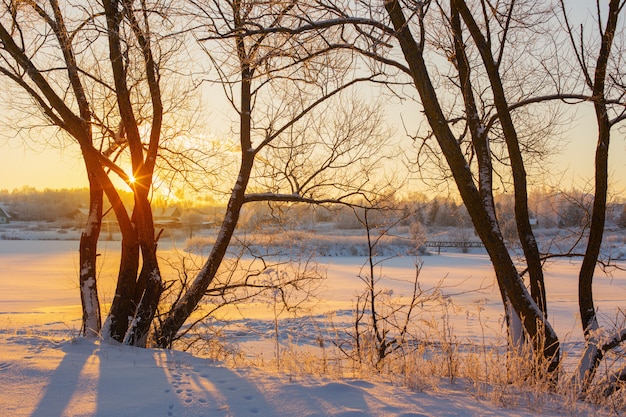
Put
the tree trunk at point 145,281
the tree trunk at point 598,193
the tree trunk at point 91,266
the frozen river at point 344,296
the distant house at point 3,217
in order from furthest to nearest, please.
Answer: the distant house at point 3,217 → the frozen river at point 344,296 → the tree trunk at point 91,266 → the tree trunk at point 145,281 → the tree trunk at point 598,193

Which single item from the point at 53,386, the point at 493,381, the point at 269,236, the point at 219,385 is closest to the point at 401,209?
the point at 269,236

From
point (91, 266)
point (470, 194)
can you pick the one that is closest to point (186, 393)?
point (470, 194)

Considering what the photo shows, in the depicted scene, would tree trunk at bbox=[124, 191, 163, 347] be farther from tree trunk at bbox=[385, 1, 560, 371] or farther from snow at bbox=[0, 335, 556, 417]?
tree trunk at bbox=[385, 1, 560, 371]

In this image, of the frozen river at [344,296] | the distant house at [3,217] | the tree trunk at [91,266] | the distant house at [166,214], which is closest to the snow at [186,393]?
the tree trunk at [91,266]

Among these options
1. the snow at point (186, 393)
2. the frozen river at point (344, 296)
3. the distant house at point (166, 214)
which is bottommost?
the frozen river at point (344, 296)

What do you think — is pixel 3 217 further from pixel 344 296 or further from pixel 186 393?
pixel 186 393

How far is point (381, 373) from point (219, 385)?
1.67 m

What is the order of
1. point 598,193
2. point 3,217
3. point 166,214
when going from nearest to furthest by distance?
point 598,193 → point 166,214 → point 3,217

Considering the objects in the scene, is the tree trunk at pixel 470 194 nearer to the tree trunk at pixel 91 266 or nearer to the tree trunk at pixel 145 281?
the tree trunk at pixel 145 281

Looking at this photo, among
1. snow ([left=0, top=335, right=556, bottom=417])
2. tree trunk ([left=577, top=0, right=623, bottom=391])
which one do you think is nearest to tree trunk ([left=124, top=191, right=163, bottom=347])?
snow ([left=0, top=335, right=556, bottom=417])

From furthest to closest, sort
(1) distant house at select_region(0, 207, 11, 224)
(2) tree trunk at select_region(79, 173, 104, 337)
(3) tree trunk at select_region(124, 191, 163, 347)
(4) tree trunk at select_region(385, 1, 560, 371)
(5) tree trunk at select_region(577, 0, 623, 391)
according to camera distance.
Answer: (1) distant house at select_region(0, 207, 11, 224) → (2) tree trunk at select_region(79, 173, 104, 337) → (3) tree trunk at select_region(124, 191, 163, 347) → (5) tree trunk at select_region(577, 0, 623, 391) → (4) tree trunk at select_region(385, 1, 560, 371)

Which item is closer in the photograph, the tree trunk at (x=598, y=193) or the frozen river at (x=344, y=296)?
the tree trunk at (x=598, y=193)

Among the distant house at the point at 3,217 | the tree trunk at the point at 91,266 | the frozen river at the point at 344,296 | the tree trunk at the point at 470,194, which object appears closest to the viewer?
the tree trunk at the point at 470,194

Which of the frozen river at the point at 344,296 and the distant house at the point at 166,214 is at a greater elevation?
the distant house at the point at 166,214
